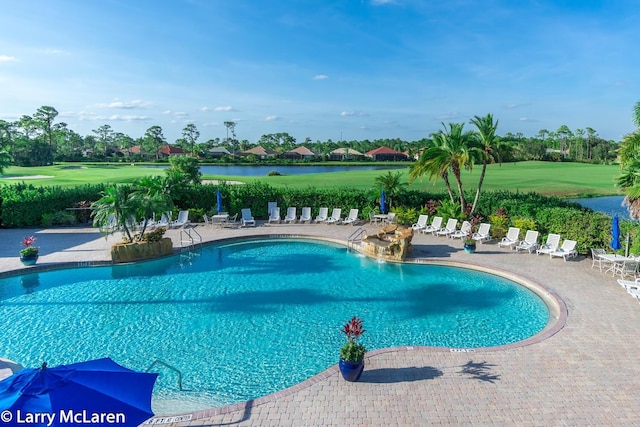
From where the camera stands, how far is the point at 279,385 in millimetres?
7723

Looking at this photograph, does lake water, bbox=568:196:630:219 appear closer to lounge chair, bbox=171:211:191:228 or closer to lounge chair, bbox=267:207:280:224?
lounge chair, bbox=267:207:280:224

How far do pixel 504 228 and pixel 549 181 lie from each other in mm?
31173

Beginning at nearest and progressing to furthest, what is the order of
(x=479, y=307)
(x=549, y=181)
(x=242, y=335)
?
1. (x=242, y=335)
2. (x=479, y=307)
3. (x=549, y=181)

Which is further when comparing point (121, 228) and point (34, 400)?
point (121, 228)

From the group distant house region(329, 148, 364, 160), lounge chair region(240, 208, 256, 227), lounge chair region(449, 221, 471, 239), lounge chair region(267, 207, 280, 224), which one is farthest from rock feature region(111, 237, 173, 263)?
distant house region(329, 148, 364, 160)

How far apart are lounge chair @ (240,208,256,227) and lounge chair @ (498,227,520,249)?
12416 mm

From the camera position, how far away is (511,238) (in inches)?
669

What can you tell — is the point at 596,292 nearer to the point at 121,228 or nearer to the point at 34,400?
the point at 34,400

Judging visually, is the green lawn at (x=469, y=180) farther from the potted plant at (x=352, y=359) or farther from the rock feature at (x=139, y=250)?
the potted plant at (x=352, y=359)

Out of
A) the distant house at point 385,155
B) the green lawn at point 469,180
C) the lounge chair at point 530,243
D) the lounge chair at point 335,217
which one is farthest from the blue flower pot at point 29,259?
the distant house at point 385,155

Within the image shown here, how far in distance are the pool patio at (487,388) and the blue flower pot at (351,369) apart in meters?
0.13

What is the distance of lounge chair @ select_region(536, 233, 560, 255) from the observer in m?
15.5

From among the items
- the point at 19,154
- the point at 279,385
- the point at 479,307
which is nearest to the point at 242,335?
the point at 279,385

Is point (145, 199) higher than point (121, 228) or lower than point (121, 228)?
higher
